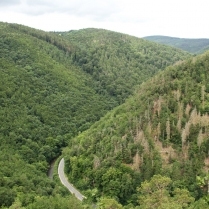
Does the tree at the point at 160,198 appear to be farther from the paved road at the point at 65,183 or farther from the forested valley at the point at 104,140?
the paved road at the point at 65,183

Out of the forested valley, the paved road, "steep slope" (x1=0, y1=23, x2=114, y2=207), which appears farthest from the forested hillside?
"steep slope" (x1=0, y1=23, x2=114, y2=207)

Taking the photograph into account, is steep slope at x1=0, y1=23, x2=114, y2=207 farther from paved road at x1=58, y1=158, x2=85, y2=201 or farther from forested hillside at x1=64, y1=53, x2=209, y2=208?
forested hillside at x1=64, y1=53, x2=209, y2=208

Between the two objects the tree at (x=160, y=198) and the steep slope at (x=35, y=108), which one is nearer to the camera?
the tree at (x=160, y=198)

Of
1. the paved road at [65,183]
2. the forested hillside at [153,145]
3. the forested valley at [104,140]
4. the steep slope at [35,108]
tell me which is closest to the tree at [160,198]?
the forested valley at [104,140]

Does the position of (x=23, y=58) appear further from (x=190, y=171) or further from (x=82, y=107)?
(x=190, y=171)

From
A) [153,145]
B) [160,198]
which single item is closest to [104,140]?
[153,145]

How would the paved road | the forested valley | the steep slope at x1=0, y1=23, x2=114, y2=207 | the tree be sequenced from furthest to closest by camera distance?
the paved road → the steep slope at x1=0, y1=23, x2=114, y2=207 → the forested valley → the tree
